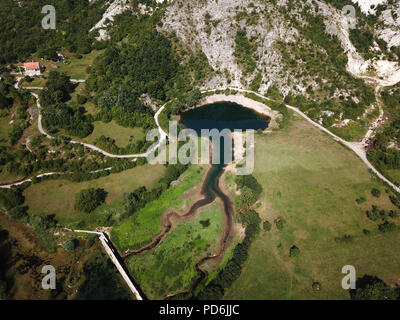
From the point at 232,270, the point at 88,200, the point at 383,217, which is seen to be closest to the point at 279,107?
the point at 383,217

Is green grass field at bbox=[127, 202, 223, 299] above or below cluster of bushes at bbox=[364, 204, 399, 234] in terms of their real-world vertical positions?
below

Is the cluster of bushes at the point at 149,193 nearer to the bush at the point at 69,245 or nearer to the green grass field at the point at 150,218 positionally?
the green grass field at the point at 150,218

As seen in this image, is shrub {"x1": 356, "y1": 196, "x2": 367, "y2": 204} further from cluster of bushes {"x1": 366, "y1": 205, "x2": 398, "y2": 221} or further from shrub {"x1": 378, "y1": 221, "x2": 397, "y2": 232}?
shrub {"x1": 378, "y1": 221, "x2": 397, "y2": 232}

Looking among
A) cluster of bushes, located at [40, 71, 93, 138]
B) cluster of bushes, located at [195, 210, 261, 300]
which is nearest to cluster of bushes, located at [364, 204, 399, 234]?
cluster of bushes, located at [195, 210, 261, 300]

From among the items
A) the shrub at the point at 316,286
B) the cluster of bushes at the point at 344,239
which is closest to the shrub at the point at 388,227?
the cluster of bushes at the point at 344,239
